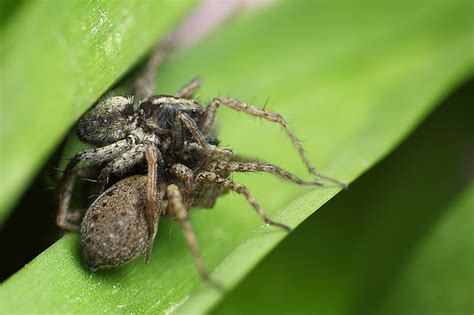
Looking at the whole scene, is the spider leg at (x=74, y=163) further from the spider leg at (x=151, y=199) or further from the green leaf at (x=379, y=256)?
the green leaf at (x=379, y=256)

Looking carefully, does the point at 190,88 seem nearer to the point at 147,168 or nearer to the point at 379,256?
the point at 147,168

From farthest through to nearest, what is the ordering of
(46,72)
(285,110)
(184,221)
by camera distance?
(285,110) < (184,221) < (46,72)

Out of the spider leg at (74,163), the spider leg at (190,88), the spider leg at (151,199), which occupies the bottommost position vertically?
the spider leg at (151,199)

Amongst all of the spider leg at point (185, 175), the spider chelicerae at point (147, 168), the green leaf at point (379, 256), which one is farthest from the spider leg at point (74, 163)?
the green leaf at point (379, 256)

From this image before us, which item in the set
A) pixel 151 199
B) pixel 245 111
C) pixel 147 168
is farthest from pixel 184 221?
pixel 245 111

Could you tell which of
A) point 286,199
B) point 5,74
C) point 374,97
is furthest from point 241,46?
point 5,74

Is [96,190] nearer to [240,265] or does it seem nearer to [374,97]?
[240,265]
